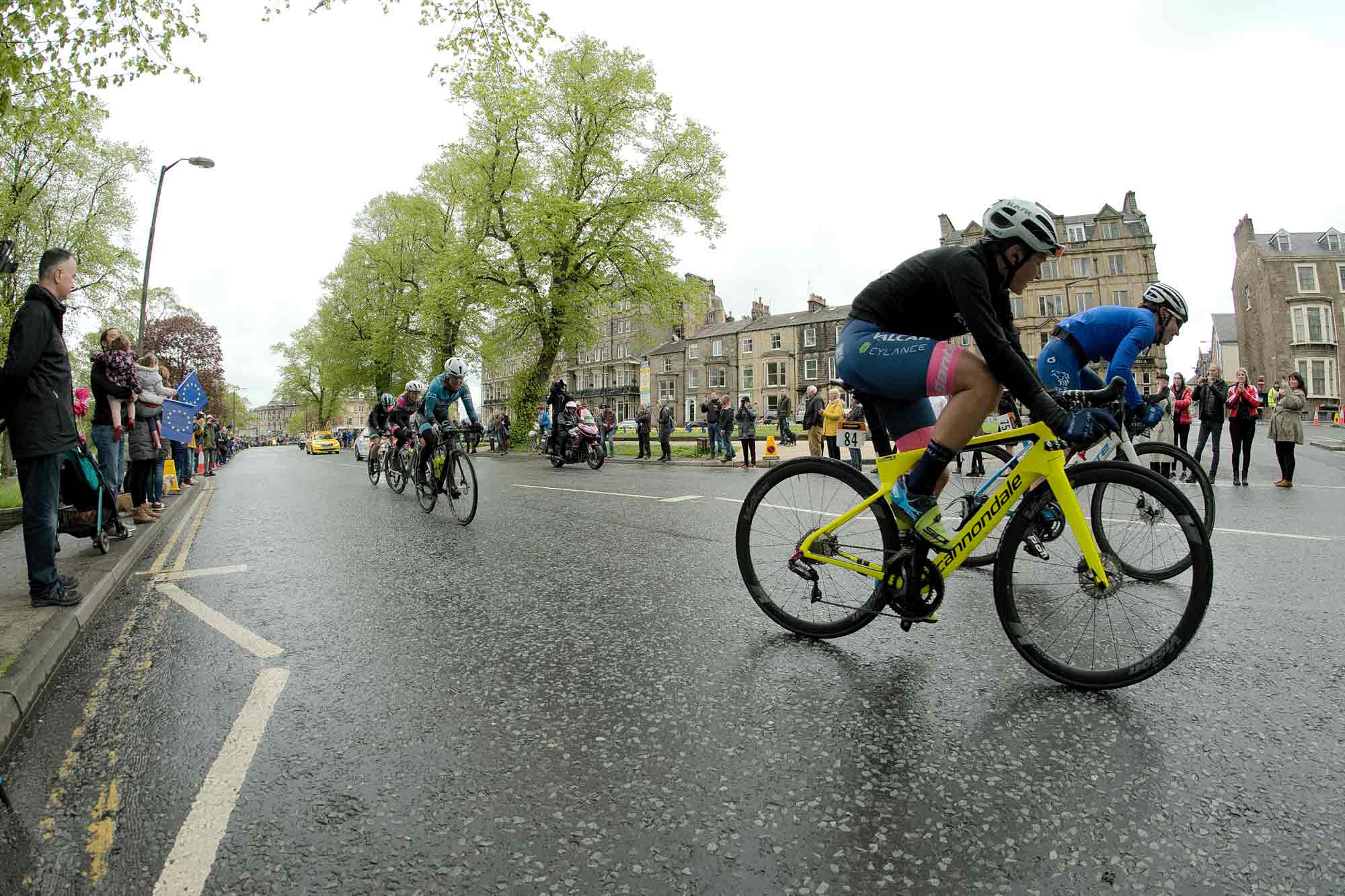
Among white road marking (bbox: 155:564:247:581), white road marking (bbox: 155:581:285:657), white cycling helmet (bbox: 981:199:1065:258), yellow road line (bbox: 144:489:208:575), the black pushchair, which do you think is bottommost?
white road marking (bbox: 155:581:285:657)

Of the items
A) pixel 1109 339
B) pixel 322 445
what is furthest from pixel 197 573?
pixel 322 445

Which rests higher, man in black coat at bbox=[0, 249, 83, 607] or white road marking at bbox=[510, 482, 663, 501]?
man in black coat at bbox=[0, 249, 83, 607]

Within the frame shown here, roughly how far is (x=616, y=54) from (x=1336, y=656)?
34114 mm

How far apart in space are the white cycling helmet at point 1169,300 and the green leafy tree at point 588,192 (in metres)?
26.9

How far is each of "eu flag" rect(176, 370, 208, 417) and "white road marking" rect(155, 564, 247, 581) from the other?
5463 millimetres

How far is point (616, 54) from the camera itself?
31.6 metres

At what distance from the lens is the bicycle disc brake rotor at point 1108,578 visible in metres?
2.78

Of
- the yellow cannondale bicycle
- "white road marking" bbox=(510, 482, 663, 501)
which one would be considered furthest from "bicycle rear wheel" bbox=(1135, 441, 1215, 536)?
"white road marking" bbox=(510, 482, 663, 501)

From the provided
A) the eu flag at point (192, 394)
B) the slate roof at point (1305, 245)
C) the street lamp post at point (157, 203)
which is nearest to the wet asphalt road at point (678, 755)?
the eu flag at point (192, 394)

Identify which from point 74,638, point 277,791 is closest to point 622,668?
point 277,791

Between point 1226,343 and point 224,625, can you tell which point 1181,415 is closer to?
point 224,625

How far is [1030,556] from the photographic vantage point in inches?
111

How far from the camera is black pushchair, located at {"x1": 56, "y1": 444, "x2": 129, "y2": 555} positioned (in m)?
5.37

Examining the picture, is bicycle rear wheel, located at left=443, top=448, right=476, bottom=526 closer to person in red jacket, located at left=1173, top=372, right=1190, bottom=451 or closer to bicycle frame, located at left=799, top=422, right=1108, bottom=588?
bicycle frame, located at left=799, top=422, right=1108, bottom=588
